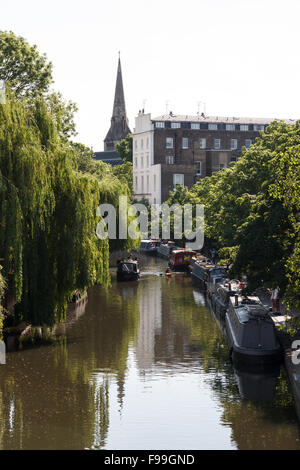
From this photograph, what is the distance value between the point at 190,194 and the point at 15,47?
35.0 m

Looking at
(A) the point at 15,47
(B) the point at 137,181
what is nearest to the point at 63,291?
(A) the point at 15,47

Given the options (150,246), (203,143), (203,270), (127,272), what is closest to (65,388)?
(203,270)

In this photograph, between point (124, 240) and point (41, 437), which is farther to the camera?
point (124, 240)

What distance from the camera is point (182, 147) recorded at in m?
106

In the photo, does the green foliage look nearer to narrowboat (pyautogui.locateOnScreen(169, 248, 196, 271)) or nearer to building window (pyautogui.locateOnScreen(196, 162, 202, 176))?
building window (pyautogui.locateOnScreen(196, 162, 202, 176))

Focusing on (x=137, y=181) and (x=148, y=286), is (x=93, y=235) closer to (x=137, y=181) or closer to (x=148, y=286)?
(x=148, y=286)

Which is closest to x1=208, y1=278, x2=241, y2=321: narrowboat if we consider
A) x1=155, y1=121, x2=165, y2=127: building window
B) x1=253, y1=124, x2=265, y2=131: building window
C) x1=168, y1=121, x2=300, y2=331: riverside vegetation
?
x1=168, y1=121, x2=300, y2=331: riverside vegetation

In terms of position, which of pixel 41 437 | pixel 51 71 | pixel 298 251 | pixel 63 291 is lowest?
pixel 41 437

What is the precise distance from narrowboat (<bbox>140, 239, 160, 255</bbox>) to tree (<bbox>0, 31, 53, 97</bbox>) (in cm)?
4582

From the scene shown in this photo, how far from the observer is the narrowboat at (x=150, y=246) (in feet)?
300

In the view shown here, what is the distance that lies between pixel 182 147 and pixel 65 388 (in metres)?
82.8

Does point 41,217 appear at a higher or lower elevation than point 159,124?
lower

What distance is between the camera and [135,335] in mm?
35500

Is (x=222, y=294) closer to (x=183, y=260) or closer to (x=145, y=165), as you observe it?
(x=183, y=260)
